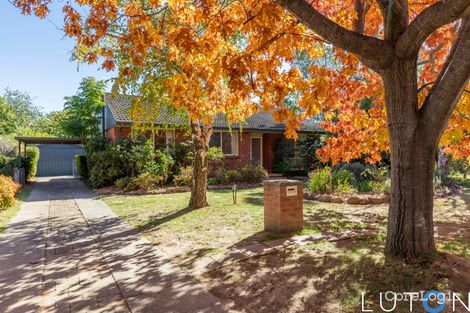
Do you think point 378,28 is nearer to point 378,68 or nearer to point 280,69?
point 280,69

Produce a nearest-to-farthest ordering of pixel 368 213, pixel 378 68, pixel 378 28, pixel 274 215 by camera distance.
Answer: pixel 378 68
pixel 274 215
pixel 378 28
pixel 368 213

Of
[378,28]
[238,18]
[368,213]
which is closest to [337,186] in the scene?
[368,213]

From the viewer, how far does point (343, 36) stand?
3822mm

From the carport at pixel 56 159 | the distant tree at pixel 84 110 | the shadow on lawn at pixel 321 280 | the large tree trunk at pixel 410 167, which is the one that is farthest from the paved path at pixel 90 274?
the carport at pixel 56 159

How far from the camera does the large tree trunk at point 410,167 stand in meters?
3.94

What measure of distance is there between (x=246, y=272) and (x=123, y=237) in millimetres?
3254

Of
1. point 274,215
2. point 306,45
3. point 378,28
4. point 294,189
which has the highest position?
point 378,28

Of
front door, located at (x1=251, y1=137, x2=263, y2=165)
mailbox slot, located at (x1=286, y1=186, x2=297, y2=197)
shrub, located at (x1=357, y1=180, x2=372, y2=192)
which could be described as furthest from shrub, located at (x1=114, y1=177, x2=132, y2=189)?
mailbox slot, located at (x1=286, y1=186, x2=297, y2=197)

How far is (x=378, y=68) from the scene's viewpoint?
4121mm

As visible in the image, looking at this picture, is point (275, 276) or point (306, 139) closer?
point (275, 276)

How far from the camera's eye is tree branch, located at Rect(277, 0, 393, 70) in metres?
3.83

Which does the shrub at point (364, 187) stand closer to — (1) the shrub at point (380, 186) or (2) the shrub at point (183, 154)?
(1) the shrub at point (380, 186)

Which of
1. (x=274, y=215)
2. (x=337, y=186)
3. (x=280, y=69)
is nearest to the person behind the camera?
(x=280, y=69)

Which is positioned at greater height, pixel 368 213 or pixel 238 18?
pixel 238 18
